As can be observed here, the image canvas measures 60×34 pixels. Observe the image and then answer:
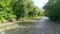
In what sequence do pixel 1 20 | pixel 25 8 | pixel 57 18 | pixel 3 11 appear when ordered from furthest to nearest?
1. pixel 25 8
2. pixel 57 18
3. pixel 3 11
4. pixel 1 20

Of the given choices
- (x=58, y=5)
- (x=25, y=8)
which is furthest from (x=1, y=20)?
(x=25, y=8)

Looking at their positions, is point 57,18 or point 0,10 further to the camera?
point 57,18

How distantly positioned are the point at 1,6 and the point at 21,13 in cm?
2308

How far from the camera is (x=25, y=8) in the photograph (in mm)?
69938

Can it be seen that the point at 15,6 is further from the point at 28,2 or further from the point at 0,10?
the point at 0,10

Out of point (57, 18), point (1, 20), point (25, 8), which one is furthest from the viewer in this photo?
point (25, 8)

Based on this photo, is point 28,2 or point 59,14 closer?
point 59,14

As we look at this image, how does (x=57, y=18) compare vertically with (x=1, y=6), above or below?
below

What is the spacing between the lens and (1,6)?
159 feet

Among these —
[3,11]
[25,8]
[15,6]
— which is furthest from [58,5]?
[15,6]

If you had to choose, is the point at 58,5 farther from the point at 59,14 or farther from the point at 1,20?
the point at 1,20

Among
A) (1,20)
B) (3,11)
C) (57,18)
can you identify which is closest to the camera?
(1,20)

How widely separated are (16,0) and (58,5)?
94.5ft

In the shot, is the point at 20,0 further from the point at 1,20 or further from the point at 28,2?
the point at 1,20
